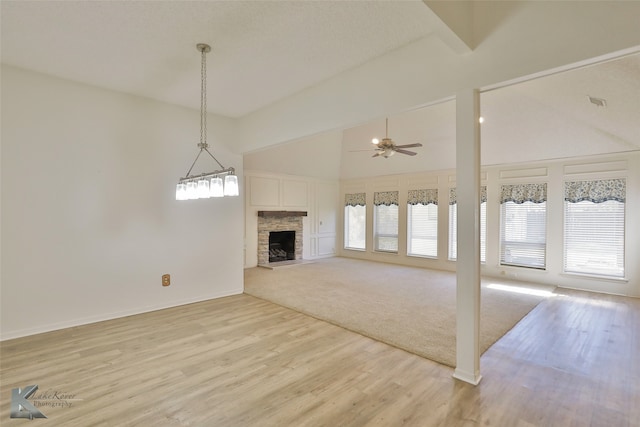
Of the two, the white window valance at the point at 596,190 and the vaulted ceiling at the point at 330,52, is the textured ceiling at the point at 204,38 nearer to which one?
the vaulted ceiling at the point at 330,52

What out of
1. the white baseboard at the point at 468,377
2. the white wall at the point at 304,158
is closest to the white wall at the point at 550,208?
the white wall at the point at 304,158

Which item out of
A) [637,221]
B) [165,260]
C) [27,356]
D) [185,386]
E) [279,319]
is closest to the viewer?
[185,386]

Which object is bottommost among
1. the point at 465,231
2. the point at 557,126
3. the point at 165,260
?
the point at 165,260

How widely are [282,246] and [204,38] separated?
20.9 feet

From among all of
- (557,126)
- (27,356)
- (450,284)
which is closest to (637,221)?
(557,126)

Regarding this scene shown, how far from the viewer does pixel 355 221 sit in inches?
356

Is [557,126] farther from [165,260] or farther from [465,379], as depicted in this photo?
[165,260]

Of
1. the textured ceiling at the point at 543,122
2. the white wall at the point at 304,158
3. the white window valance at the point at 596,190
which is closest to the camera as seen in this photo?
the textured ceiling at the point at 543,122

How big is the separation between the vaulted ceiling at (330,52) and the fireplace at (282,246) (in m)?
4.50

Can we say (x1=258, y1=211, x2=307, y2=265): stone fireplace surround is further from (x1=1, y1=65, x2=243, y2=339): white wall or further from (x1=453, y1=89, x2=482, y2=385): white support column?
(x1=453, y1=89, x2=482, y2=385): white support column

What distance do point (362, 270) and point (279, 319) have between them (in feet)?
11.5

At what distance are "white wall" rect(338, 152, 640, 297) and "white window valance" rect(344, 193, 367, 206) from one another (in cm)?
96

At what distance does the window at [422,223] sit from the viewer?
23.6 feet

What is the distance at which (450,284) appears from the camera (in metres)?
5.49
